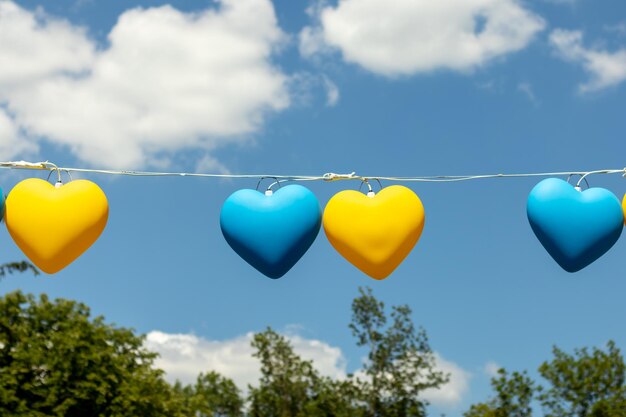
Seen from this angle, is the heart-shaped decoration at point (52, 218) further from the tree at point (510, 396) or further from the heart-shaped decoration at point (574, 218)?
the tree at point (510, 396)

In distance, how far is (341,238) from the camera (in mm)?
7137

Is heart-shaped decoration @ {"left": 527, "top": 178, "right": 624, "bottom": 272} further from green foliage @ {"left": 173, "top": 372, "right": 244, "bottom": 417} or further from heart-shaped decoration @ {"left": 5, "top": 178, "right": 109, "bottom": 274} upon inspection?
green foliage @ {"left": 173, "top": 372, "right": 244, "bottom": 417}

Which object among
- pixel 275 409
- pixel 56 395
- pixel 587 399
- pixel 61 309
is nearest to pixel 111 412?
pixel 56 395

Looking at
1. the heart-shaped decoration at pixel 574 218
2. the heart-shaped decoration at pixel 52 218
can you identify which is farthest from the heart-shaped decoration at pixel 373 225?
the heart-shaped decoration at pixel 52 218

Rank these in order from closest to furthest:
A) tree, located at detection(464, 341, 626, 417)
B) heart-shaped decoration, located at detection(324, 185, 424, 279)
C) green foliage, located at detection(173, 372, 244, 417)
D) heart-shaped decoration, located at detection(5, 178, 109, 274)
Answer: heart-shaped decoration, located at detection(5, 178, 109, 274)
heart-shaped decoration, located at detection(324, 185, 424, 279)
tree, located at detection(464, 341, 626, 417)
green foliage, located at detection(173, 372, 244, 417)

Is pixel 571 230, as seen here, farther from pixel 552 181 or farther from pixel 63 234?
pixel 63 234

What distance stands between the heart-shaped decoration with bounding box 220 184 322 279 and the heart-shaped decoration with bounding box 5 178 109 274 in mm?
964

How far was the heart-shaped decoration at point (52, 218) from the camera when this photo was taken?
6980 millimetres

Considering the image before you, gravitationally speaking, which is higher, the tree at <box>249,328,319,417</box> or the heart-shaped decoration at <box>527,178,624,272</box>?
the tree at <box>249,328,319,417</box>

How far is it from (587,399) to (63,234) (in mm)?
17085

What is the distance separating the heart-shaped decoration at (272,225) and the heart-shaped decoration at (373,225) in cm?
15

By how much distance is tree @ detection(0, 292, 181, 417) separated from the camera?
78.2ft

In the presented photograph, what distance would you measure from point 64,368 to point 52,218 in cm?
1805

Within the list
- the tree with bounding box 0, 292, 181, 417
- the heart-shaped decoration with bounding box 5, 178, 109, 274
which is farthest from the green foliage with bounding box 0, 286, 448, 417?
the heart-shaped decoration with bounding box 5, 178, 109, 274
